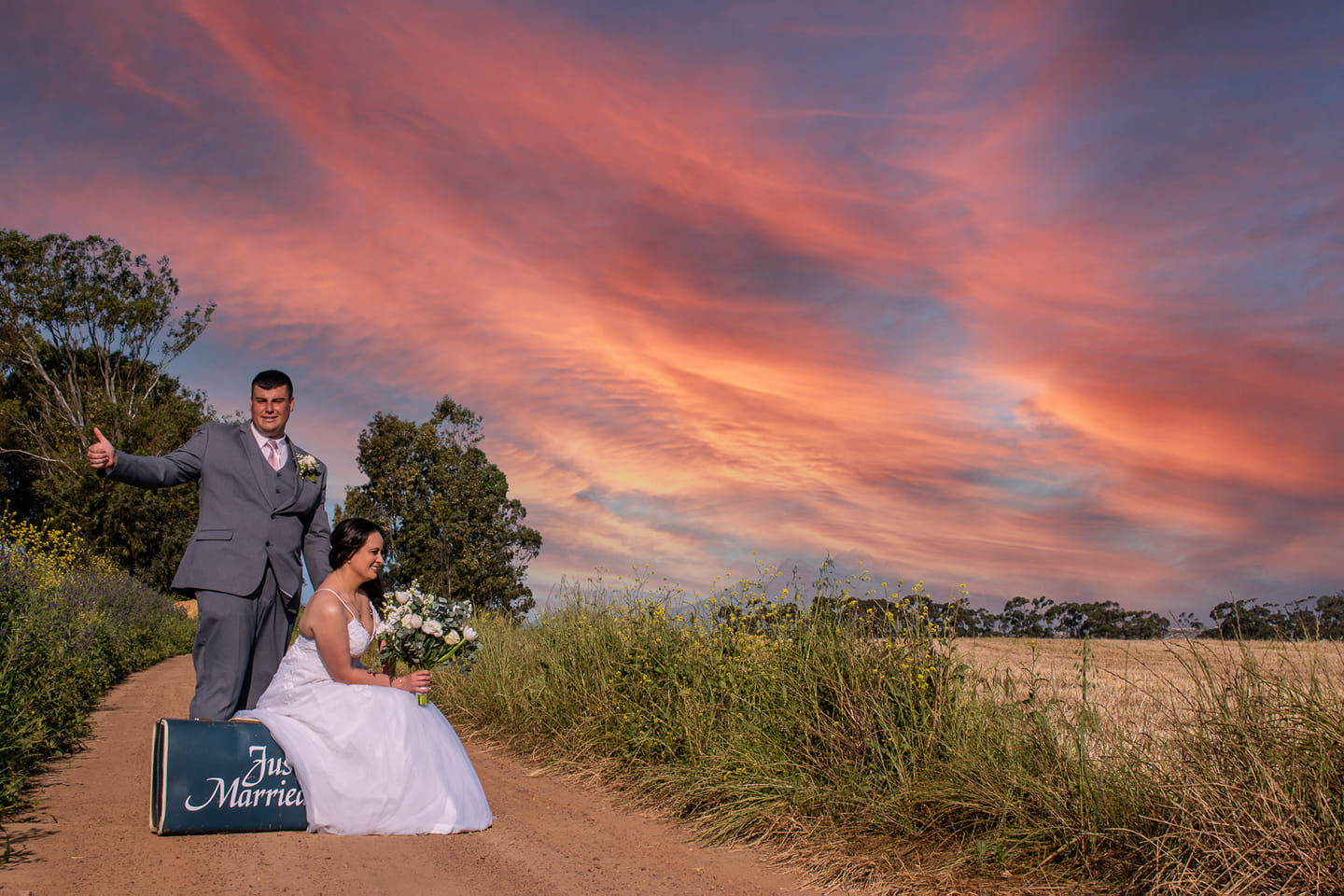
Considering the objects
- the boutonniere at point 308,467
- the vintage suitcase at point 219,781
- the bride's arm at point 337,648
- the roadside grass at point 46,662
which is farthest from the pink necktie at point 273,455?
the roadside grass at point 46,662

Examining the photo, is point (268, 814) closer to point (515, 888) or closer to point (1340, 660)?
point (515, 888)

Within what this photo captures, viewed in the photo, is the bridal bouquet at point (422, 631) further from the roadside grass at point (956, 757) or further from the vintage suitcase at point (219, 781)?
the roadside grass at point (956, 757)

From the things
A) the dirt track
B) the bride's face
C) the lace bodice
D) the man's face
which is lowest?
the dirt track

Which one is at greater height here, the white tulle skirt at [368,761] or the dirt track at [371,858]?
the white tulle skirt at [368,761]

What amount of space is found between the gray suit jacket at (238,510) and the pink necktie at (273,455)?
1.9 inches

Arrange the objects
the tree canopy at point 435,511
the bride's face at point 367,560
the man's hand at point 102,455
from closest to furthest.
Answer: the man's hand at point 102,455
the bride's face at point 367,560
the tree canopy at point 435,511

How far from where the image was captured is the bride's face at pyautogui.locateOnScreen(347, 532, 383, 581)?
5492mm

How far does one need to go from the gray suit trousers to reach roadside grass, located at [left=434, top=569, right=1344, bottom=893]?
2.69 m

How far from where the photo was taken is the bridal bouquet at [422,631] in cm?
555

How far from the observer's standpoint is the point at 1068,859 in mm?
4145

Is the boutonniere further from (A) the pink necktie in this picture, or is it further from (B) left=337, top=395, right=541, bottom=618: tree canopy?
(B) left=337, top=395, right=541, bottom=618: tree canopy

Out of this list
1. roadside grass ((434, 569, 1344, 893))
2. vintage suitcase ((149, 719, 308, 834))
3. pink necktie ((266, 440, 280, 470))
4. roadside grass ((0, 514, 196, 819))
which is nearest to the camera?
roadside grass ((434, 569, 1344, 893))

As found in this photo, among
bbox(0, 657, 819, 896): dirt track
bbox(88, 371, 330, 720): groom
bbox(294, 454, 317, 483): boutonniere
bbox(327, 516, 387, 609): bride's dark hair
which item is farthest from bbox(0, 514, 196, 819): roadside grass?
bbox(294, 454, 317, 483): boutonniere

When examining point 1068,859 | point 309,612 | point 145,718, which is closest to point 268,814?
point 309,612
